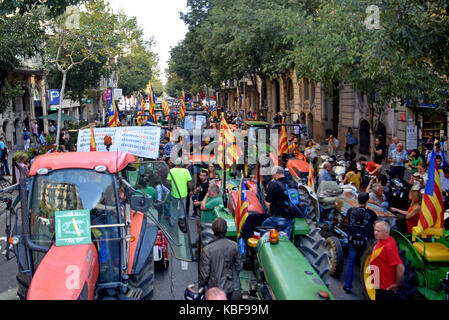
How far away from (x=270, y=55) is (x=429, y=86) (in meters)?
14.5

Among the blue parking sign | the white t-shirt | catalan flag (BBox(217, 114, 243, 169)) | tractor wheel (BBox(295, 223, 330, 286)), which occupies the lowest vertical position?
tractor wheel (BBox(295, 223, 330, 286))

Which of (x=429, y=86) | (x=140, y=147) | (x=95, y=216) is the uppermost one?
(x=429, y=86)

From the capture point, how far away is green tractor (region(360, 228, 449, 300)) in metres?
6.42

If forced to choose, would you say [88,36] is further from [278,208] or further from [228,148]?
[278,208]

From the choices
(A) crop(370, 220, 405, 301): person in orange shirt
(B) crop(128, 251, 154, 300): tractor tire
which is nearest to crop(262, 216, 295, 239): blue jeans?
(A) crop(370, 220, 405, 301): person in orange shirt

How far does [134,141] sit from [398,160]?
822 cm

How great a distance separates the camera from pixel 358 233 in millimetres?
7574

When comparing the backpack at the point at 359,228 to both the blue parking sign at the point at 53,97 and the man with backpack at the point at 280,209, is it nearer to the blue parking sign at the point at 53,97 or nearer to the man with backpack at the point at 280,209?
the man with backpack at the point at 280,209

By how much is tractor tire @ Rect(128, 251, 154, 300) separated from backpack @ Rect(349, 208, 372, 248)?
123 inches

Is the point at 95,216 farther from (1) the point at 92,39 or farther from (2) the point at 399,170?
(1) the point at 92,39

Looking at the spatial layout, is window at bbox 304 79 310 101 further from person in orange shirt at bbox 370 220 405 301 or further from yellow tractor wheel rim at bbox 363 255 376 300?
person in orange shirt at bbox 370 220 405 301

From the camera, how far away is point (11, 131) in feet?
110

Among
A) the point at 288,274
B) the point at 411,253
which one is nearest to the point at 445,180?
the point at 411,253
